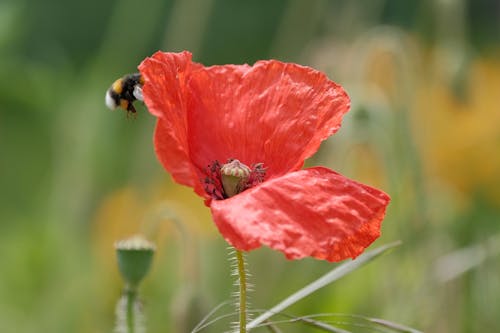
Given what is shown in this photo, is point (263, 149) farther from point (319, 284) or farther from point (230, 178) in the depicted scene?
point (319, 284)

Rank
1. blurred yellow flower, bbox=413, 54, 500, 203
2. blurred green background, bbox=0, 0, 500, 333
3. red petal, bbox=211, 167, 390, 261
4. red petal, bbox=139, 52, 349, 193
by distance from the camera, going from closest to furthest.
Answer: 1. red petal, bbox=211, 167, 390, 261
2. red petal, bbox=139, 52, 349, 193
3. blurred green background, bbox=0, 0, 500, 333
4. blurred yellow flower, bbox=413, 54, 500, 203

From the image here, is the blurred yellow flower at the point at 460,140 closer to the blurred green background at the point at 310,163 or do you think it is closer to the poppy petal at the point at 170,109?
the blurred green background at the point at 310,163

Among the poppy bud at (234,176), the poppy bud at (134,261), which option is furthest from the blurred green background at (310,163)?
the poppy bud at (234,176)

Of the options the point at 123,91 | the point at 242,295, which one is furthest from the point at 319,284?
the point at 123,91

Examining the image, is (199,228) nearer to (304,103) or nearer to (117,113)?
(117,113)

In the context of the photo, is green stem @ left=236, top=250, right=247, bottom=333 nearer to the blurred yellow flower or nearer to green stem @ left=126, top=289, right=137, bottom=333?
green stem @ left=126, top=289, right=137, bottom=333

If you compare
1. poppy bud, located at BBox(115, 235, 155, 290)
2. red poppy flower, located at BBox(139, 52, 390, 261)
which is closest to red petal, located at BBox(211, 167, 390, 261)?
red poppy flower, located at BBox(139, 52, 390, 261)

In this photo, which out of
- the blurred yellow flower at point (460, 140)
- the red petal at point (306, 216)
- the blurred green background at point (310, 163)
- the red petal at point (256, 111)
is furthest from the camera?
the blurred yellow flower at point (460, 140)
